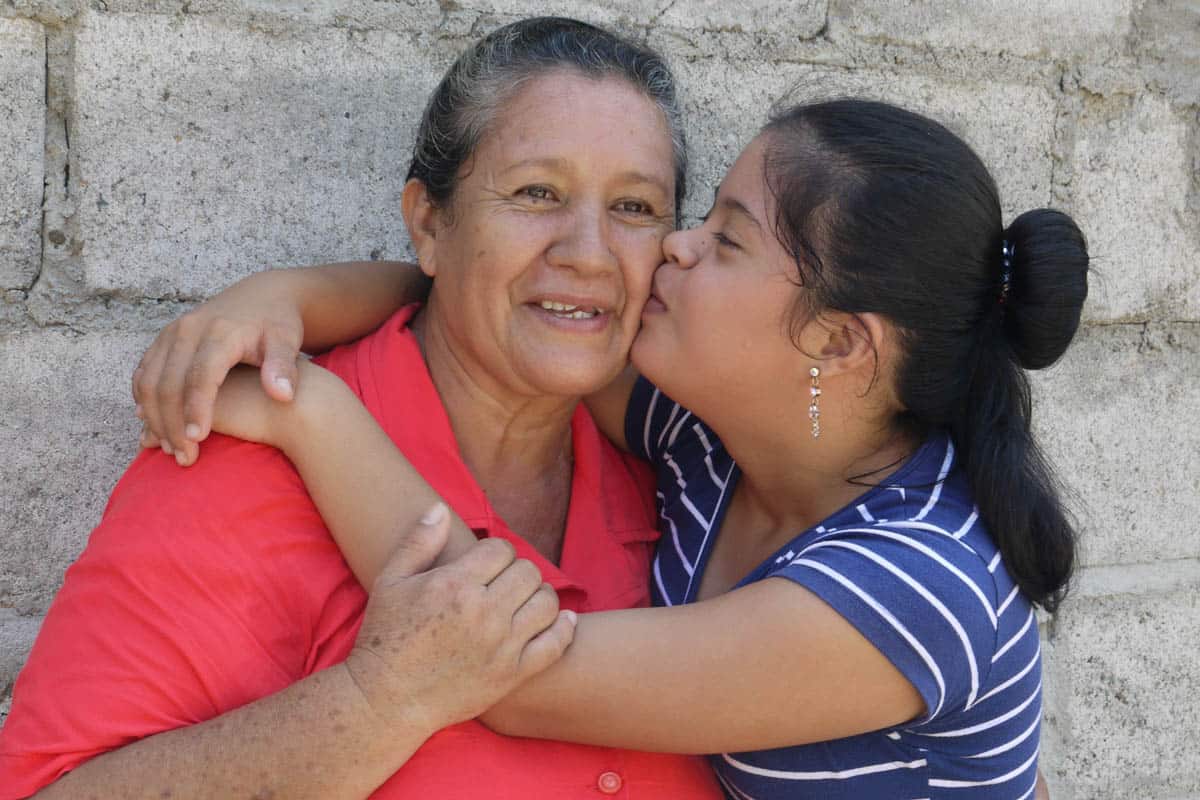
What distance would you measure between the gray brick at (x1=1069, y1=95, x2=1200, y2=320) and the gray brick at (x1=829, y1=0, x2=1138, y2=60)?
158 mm

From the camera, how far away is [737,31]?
2.23 meters

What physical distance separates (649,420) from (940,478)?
60 cm

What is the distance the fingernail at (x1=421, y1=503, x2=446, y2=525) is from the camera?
1.49m

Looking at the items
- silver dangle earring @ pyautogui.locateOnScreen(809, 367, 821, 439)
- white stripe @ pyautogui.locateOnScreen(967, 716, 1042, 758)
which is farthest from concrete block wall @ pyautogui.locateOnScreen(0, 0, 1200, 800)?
white stripe @ pyautogui.locateOnScreen(967, 716, 1042, 758)

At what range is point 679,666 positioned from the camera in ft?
4.88

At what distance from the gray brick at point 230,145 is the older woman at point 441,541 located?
0.20m

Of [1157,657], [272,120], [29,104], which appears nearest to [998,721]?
[1157,657]

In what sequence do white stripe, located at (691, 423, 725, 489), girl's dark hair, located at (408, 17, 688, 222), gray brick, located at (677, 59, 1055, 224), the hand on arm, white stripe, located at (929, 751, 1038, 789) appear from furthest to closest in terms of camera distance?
gray brick, located at (677, 59, 1055, 224) < white stripe, located at (691, 423, 725, 489) < girl's dark hair, located at (408, 17, 688, 222) < white stripe, located at (929, 751, 1038, 789) < the hand on arm

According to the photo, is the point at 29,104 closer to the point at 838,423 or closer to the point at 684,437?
the point at 684,437

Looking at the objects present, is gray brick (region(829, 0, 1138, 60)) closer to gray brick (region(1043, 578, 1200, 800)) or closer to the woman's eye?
the woman's eye

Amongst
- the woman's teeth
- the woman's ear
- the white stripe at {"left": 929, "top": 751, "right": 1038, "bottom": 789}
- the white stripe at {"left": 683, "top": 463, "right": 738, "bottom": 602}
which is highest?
the woman's ear

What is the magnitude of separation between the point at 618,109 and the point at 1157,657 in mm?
1752

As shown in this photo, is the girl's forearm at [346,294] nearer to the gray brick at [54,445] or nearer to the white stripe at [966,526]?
the gray brick at [54,445]

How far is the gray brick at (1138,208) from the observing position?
2.42 meters
